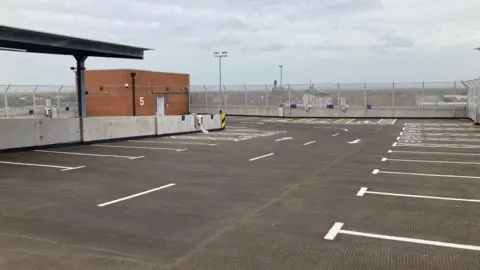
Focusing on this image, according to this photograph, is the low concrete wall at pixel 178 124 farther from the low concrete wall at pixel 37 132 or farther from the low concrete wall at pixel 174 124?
the low concrete wall at pixel 37 132

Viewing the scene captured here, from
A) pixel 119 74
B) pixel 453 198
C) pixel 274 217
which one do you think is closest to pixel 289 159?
pixel 453 198

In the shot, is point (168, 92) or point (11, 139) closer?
point (11, 139)

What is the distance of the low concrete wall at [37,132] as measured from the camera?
1559cm

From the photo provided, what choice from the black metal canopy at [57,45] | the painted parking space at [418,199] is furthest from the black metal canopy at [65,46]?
the painted parking space at [418,199]

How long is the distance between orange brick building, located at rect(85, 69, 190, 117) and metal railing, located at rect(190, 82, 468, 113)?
23.4 feet

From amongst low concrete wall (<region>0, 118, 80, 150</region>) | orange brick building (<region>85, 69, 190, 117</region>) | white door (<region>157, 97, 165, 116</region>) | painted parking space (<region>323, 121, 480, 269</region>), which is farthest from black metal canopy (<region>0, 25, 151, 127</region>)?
white door (<region>157, 97, 165, 116</region>)

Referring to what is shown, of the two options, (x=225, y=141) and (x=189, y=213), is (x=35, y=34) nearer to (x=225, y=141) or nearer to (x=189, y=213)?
(x=225, y=141)

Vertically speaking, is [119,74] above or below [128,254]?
above

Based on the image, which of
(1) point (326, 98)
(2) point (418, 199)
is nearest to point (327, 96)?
(1) point (326, 98)

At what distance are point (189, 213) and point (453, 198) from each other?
5043mm

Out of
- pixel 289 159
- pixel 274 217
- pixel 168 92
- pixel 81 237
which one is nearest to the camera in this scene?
pixel 81 237

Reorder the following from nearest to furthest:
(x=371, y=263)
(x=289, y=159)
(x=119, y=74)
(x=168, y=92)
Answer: (x=371, y=263), (x=289, y=159), (x=119, y=74), (x=168, y=92)

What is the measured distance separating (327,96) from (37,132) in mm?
32757

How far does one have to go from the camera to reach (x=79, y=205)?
7.96 m
